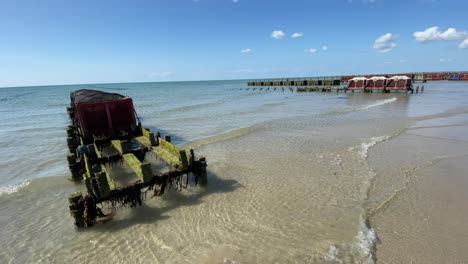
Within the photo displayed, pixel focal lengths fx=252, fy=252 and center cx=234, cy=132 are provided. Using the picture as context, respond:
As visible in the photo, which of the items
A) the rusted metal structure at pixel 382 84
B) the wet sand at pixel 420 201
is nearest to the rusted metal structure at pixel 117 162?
the wet sand at pixel 420 201

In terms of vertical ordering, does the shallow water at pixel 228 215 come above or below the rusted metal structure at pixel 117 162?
below

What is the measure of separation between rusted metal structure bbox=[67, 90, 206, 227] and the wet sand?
5.19m

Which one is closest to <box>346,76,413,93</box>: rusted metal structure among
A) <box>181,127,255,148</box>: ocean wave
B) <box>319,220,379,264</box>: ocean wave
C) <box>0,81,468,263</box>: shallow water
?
<box>181,127,255,148</box>: ocean wave

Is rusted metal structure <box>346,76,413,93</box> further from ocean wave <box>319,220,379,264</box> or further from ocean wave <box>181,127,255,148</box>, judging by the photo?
ocean wave <box>319,220,379,264</box>

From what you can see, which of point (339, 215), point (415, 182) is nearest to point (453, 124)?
point (415, 182)

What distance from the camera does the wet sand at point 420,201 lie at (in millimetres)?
5012

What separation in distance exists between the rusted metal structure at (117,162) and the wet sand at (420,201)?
519 centimetres

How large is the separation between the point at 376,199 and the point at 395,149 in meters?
5.43

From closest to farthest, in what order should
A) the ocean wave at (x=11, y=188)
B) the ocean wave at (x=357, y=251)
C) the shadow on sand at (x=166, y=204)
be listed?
1. the ocean wave at (x=357, y=251)
2. the shadow on sand at (x=166, y=204)
3. the ocean wave at (x=11, y=188)

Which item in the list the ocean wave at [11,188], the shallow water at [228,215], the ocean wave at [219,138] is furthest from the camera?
the ocean wave at [219,138]

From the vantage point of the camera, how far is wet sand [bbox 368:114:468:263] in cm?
501

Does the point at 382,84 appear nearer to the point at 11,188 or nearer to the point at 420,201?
the point at 420,201

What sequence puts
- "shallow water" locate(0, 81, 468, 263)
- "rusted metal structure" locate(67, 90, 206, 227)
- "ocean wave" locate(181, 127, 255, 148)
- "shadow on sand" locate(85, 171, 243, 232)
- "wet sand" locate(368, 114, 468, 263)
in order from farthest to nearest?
"ocean wave" locate(181, 127, 255, 148), "shadow on sand" locate(85, 171, 243, 232), "rusted metal structure" locate(67, 90, 206, 227), "shallow water" locate(0, 81, 468, 263), "wet sand" locate(368, 114, 468, 263)

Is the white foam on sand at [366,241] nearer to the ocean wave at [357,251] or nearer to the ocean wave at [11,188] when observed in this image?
the ocean wave at [357,251]
